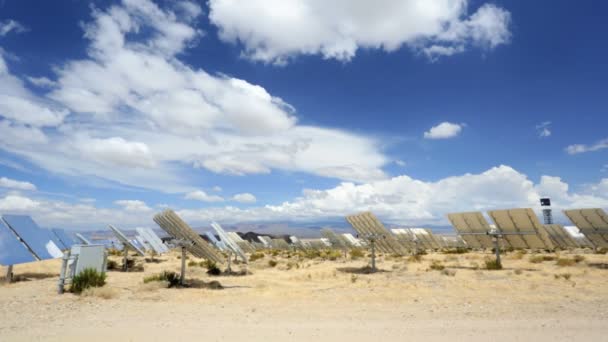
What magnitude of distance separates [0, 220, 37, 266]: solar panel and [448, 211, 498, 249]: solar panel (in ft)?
76.5

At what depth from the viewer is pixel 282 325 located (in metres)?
8.00

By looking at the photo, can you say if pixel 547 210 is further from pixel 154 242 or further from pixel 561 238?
pixel 154 242

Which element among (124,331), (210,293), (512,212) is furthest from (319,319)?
(512,212)

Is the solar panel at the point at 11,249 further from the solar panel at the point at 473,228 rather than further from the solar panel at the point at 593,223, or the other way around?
the solar panel at the point at 593,223

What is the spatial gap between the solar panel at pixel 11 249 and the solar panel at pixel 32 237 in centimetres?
18

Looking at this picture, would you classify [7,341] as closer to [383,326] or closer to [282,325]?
[282,325]

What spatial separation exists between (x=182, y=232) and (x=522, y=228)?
19136 millimetres

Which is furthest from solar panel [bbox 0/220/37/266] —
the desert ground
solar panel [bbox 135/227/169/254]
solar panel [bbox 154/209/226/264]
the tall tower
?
the tall tower

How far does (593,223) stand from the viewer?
942 inches

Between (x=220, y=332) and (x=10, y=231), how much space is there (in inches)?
549

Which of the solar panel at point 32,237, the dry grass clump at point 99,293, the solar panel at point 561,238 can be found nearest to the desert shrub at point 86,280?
the dry grass clump at point 99,293

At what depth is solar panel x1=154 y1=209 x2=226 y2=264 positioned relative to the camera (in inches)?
551

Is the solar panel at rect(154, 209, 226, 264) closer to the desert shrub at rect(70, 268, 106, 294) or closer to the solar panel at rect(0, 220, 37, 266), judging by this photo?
the desert shrub at rect(70, 268, 106, 294)

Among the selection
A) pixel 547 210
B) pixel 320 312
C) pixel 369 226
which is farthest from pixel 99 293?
pixel 547 210
